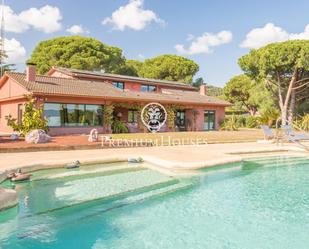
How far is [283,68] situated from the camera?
31.1 meters

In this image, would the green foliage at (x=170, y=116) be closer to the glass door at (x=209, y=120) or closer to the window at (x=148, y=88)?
the glass door at (x=209, y=120)

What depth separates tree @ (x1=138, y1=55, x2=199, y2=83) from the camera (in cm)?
5100

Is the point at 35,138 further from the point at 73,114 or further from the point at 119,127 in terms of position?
the point at 119,127

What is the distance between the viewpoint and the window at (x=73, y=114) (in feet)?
68.5

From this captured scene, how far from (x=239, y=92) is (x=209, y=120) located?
69.5 feet

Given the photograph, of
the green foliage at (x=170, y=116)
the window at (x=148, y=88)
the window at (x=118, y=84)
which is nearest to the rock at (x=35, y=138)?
the green foliage at (x=170, y=116)

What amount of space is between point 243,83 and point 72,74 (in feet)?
101

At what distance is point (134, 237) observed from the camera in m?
5.59

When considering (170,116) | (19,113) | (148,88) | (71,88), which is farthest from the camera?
(148,88)

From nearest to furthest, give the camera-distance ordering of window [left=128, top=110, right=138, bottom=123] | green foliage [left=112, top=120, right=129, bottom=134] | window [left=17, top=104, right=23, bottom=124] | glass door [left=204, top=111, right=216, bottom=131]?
window [left=17, top=104, right=23, bottom=124] < green foliage [left=112, top=120, right=129, bottom=134] < window [left=128, top=110, right=138, bottom=123] < glass door [left=204, top=111, right=216, bottom=131]

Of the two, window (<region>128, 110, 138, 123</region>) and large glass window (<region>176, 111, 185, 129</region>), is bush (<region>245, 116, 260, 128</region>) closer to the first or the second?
large glass window (<region>176, 111, 185, 129</region>)

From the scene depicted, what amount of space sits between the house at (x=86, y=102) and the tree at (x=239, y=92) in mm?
19275

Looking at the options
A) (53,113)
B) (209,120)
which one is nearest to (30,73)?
(53,113)

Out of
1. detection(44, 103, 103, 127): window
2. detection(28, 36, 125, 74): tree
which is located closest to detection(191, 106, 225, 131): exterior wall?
detection(44, 103, 103, 127): window
